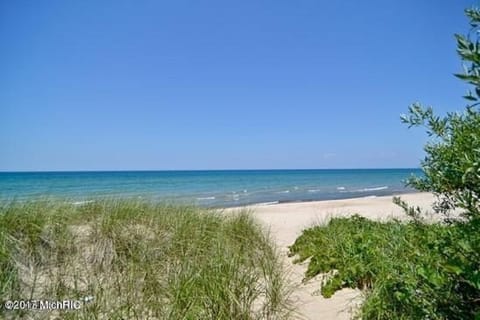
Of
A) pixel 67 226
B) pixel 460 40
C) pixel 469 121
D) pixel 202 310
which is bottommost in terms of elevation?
pixel 202 310

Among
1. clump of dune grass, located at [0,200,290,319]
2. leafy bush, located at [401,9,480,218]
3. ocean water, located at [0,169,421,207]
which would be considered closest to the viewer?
leafy bush, located at [401,9,480,218]

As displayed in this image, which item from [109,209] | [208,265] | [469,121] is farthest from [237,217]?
[469,121]

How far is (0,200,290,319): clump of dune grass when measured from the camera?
309 centimetres

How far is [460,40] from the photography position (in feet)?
4.73

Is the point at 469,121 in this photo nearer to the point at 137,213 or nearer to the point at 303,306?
the point at 303,306

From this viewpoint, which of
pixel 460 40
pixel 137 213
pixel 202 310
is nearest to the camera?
pixel 460 40

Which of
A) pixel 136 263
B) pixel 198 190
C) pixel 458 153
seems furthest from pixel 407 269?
pixel 198 190

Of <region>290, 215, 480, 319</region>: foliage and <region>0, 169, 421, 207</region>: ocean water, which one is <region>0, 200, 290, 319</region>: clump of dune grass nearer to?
<region>290, 215, 480, 319</region>: foliage

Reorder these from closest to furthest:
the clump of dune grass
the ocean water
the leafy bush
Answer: the leafy bush < the clump of dune grass < the ocean water

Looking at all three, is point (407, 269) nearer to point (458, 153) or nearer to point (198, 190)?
point (458, 153)

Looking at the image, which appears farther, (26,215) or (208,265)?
(26,215)

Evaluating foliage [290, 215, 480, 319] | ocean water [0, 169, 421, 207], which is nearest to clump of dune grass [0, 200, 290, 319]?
foliage [290, 215, 480, 319]

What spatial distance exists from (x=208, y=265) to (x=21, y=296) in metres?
2.03

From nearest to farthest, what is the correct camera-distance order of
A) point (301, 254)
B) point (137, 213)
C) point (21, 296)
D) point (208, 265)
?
1. point (21, 296)
2. point (208, 265)
3. point (301, 254)
4. point (137, 213)
